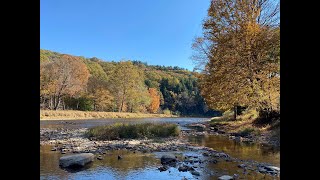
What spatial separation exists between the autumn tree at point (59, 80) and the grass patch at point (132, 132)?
33.8 metres

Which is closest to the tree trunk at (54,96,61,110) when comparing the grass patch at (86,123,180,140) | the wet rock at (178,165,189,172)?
the grass patch at (86,123,180,140)

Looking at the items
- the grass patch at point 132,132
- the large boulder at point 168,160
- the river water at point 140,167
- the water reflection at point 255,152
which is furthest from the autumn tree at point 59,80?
the large boulder at point 168,160

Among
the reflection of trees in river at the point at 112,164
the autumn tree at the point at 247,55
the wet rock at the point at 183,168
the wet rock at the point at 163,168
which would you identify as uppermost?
the autumn tree at the point at 247,55

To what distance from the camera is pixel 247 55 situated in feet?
55.9

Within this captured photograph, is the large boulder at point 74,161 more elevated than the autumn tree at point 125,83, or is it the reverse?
the autumn tree at point 125,83

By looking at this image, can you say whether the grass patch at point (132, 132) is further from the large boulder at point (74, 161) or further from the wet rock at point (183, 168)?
the wet rock at point (183, 168)

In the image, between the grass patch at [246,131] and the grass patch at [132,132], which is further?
the grass patch at [246,131]

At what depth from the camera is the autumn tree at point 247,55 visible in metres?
16.4

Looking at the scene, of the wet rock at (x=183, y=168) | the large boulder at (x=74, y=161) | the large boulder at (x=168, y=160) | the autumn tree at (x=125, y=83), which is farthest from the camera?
the autumn tree at (x=125, y=83)

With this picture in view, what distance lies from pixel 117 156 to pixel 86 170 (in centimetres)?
236

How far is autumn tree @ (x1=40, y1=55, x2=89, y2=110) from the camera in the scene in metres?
48.0

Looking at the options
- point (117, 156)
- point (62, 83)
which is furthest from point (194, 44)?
point (62, 83)
